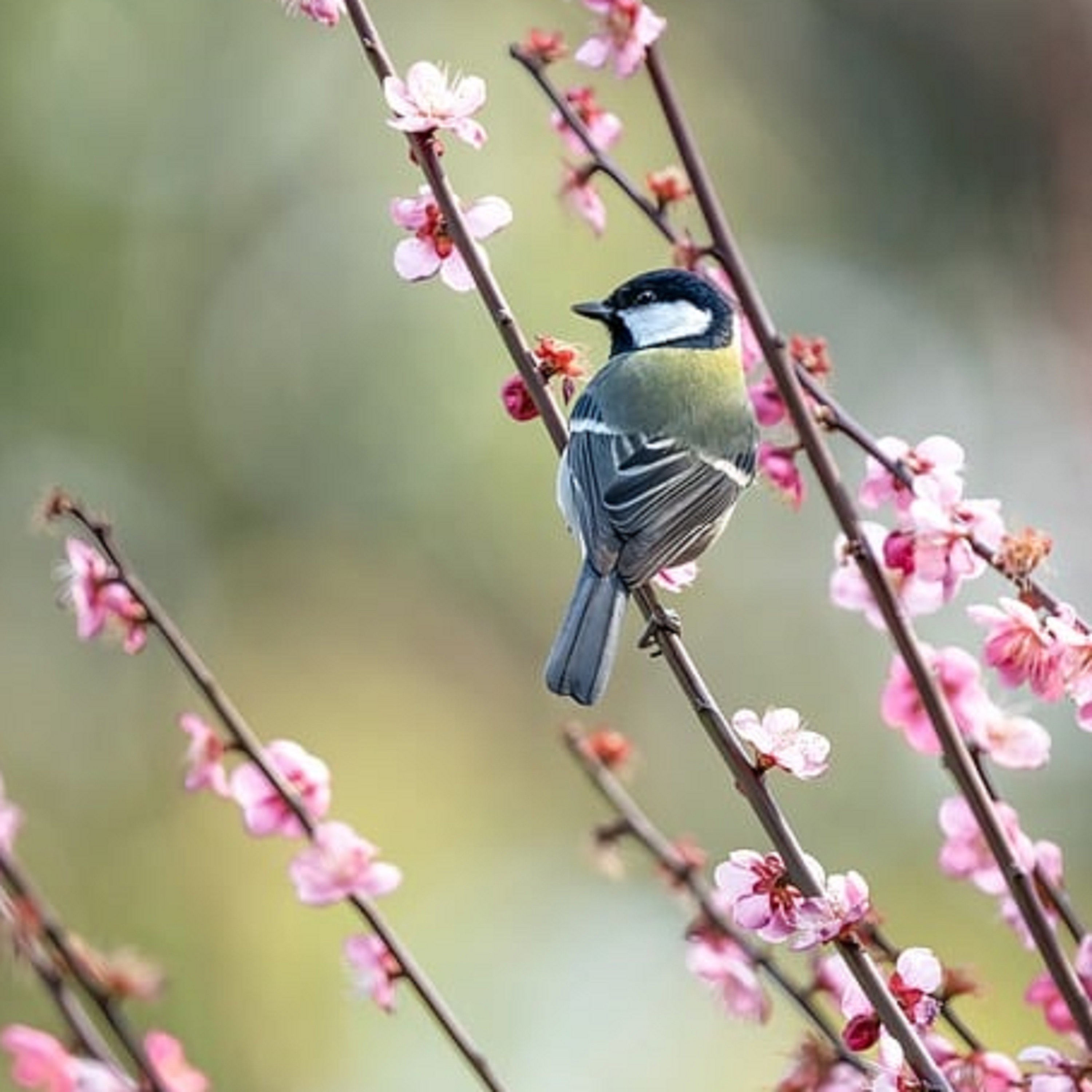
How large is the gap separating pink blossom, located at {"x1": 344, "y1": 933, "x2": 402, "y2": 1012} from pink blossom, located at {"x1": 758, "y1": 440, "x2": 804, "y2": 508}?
0.49 metres

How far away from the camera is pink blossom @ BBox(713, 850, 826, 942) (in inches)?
62.2

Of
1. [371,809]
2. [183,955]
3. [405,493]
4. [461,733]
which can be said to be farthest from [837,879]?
[405,493]

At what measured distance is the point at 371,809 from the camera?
5402mm

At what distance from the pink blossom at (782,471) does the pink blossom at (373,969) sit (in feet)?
1.61

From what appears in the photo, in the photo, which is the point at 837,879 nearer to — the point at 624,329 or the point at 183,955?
the point at 624,329

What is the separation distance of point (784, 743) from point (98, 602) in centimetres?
58

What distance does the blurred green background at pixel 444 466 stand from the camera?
514 centimetres

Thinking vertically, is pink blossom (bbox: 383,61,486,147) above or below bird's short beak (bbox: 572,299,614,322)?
below

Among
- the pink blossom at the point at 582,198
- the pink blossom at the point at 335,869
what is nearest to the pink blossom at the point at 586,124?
the pink blossom at the point at 582,198

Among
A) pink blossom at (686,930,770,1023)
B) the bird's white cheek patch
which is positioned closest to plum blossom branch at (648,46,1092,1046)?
pink blossom at (686,930,770,1023)

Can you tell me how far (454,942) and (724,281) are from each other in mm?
3528

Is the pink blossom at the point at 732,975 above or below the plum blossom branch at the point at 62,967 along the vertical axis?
above

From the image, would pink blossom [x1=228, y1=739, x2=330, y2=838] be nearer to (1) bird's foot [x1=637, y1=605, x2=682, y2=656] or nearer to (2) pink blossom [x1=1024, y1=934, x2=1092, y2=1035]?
(1) bird's foot [x1=637, y1=605, x2=682, y2=656]

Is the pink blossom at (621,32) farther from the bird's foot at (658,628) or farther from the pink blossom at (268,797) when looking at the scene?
the pink blossom at (268,797)
